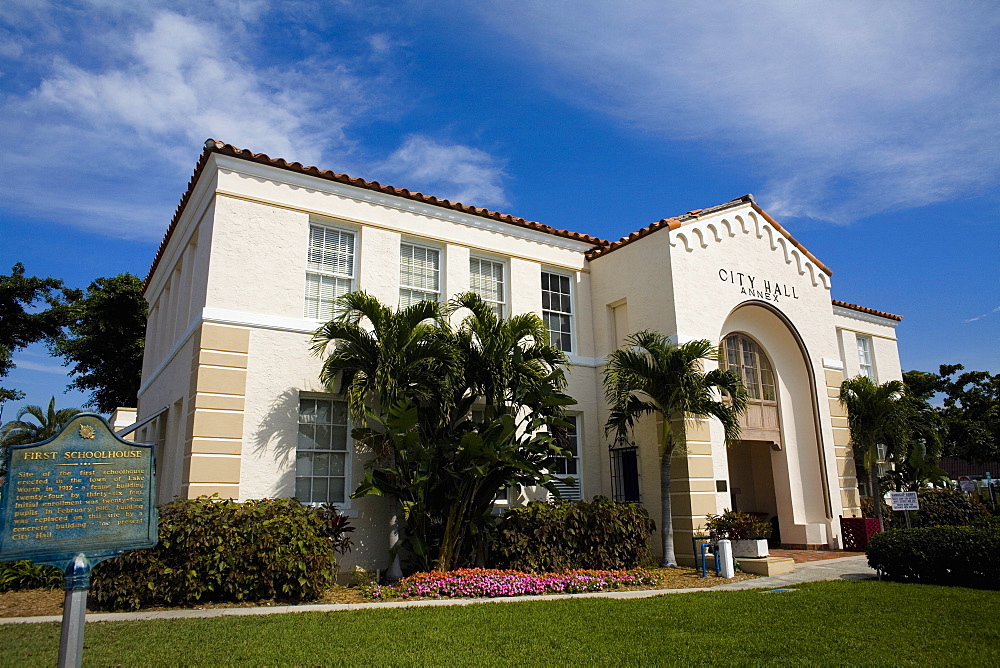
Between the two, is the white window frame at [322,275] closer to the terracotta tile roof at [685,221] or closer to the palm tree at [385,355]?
the palm tree at [385,355]

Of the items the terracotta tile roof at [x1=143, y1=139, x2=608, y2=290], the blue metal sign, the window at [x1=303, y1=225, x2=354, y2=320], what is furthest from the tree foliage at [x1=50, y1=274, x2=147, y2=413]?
the blue metal sign

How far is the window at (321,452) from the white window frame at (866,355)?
17.3 meters

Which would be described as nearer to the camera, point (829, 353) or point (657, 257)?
point (657, 257)

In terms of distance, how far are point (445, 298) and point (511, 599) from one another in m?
6.47

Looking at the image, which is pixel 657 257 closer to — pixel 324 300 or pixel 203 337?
pixel 324 300

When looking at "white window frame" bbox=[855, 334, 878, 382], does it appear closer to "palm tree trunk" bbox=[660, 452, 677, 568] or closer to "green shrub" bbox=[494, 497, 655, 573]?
"palm tree trunk" bbox=[660, 452, 677, 568]

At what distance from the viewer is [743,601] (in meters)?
9.39

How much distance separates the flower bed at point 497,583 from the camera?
10.2 metres

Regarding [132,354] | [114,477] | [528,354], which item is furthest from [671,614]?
[132,354]

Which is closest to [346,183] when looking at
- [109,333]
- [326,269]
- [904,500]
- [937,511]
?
[326,269]

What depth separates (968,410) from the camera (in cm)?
2742

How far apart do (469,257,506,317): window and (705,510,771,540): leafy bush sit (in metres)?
6.17

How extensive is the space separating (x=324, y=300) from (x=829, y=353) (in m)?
12.6

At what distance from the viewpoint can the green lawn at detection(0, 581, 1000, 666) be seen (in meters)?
6.39
